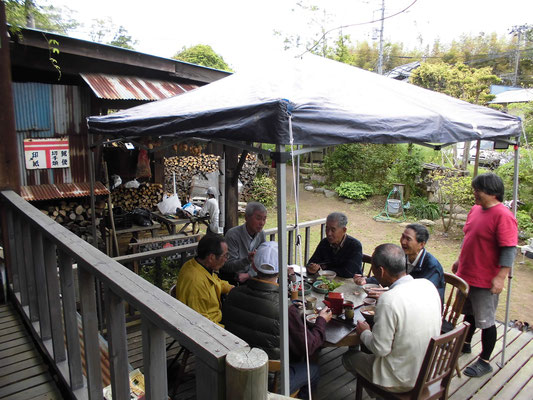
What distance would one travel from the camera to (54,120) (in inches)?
238

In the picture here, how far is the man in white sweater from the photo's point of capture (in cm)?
212

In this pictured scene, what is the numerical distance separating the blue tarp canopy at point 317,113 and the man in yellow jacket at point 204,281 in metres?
0.85

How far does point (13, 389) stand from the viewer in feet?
7.32

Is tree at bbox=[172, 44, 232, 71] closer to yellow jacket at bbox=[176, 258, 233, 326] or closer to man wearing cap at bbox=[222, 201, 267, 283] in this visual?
man wearing cap at bbox=[222, 201, 267, 283]

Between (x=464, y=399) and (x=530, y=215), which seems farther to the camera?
(x=530, y=215)

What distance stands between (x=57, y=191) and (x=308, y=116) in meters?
5.52

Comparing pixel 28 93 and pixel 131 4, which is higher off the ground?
pixel 131 4

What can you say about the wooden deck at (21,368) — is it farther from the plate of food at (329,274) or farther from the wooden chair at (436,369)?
the plate of food at (329,274)

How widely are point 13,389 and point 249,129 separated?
2.09m

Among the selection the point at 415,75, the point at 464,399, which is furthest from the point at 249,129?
the point at 415,75

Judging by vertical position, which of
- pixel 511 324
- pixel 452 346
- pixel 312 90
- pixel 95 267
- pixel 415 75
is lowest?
pixel 511 324

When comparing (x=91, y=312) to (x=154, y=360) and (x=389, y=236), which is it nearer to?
(x=154, y=360)

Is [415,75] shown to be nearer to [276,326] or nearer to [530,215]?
[530,215]

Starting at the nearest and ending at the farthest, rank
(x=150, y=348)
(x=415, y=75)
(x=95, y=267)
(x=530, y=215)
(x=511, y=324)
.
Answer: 1. (x=150, y=348)
2. (x=95, y=267)
3. (x=511, y=324)
4. (x=530, y=215)
5. (x=415, y=75)
